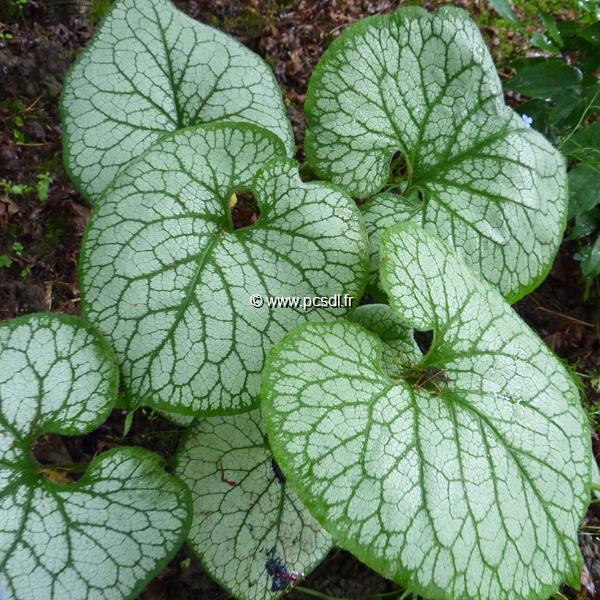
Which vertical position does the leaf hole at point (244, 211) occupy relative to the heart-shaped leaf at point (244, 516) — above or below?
above

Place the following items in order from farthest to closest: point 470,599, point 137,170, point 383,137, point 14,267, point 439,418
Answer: point 14,267 < point 383,137 < point 137,170 < point 439,418 < point 470,599

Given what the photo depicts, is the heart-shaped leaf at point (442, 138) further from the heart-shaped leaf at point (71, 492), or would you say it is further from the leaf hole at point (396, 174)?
the heart-shaped leaf at point (71, 492)

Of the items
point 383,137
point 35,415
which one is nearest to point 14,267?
point 35,415

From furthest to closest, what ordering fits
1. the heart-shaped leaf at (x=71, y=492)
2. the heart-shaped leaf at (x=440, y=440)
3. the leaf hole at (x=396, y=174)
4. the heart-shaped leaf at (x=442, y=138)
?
1. the leaf hole at (x=396, y=174)
2. the heart-shaped leaf at (x=442, y=138)
3. the heart-shaped leaf at (x=71, y=492)
4. the heart-shaped leaf at (x=440, y=440)

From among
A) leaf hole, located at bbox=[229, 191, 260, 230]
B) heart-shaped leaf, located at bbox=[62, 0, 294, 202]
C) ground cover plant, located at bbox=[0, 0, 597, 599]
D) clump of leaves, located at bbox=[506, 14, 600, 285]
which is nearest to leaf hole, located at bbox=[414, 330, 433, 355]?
ground cover plant, located at bbox=[0, 0, 597, 599]

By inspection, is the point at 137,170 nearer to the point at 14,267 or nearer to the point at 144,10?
the point at 144,10

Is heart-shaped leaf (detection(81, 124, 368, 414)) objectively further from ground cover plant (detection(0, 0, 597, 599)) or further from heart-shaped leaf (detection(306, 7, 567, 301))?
heart-shaped leaf (detection(306, 7, 567, 301))

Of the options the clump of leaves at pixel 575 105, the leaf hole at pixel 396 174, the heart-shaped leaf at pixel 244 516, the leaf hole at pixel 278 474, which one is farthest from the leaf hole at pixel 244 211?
the clump of leaves at pixel 575 105
